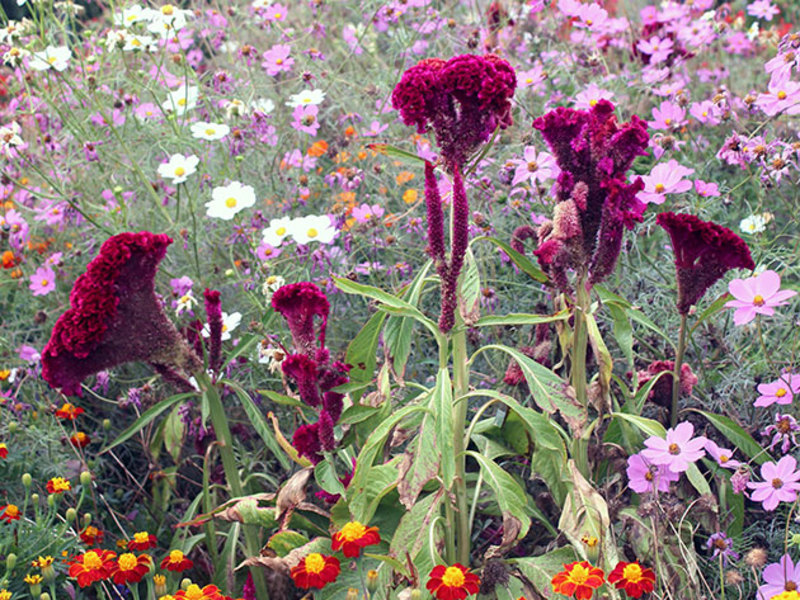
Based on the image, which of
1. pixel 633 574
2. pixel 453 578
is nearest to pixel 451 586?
pixel 453 578

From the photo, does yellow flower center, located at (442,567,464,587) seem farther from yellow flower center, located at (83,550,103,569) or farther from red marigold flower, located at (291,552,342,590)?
yellow flower center, located at (83,550,103,569)

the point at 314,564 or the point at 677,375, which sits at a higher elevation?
the point at 677,375

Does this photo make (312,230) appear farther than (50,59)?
No

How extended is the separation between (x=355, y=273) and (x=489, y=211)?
0.62 metres

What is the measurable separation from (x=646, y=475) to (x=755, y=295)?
43 centimetres

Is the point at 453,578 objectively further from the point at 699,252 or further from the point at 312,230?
Result: the point at 312,230

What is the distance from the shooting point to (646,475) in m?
1.76

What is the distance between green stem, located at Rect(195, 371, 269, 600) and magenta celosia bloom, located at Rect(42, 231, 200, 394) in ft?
0.18

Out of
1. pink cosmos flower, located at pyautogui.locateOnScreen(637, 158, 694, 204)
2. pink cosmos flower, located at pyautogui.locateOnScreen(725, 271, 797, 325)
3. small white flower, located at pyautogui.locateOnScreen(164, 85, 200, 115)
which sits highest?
small white flower, located at pyautogui.locateOnScreen(164, 85, 200, 115)

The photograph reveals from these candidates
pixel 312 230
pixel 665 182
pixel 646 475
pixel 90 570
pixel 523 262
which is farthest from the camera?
pixel 312 230

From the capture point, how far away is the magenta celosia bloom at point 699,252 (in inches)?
62.4

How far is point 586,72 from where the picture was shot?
10.4 feet

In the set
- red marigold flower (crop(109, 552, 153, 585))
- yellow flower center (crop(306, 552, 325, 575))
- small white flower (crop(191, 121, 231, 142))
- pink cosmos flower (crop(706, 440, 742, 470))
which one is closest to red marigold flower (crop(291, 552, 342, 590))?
yellow flower center (crop(306, 552, 325, 575))

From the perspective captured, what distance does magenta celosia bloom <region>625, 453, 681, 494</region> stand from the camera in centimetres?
174
